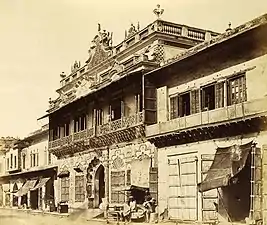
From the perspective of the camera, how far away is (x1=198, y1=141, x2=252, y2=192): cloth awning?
3.29m

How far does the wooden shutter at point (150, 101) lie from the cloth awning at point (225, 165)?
0.85 meters

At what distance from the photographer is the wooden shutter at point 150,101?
4.22 metres

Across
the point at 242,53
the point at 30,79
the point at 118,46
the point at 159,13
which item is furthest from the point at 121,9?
the point at 118,46

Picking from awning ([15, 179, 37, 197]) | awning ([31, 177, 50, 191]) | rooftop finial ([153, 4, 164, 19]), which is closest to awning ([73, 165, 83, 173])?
awning ([31, 177, 50, 191])

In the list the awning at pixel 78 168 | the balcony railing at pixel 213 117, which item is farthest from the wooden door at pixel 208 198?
the awning at pixel 78 168

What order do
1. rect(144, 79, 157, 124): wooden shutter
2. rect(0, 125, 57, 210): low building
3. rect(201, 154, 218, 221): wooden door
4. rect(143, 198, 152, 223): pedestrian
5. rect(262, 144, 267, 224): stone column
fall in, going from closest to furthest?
rect(262, 144, 267, 224): stone column
rect(201, 154, 218, 221): wooden door
rect(143, 198, 152, 223): pedestrian
rect(144, 79, 157, 124): wooden shutter
rect(0, 125, 57, 210): low building

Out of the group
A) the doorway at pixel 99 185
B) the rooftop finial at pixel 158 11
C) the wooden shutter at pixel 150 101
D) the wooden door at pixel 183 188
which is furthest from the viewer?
the doorway at pixel 99 185

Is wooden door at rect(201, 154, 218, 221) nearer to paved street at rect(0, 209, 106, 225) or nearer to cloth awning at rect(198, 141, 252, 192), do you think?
cloth awning at rect(198, 141, 252, 192)

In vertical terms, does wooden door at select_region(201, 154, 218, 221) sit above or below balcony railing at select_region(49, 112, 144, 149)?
below

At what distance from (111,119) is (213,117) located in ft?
3.23

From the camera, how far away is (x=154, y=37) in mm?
4770

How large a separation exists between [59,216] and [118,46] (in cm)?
155

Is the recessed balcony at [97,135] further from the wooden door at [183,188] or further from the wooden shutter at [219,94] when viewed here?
the wooden shutter at [219,94]

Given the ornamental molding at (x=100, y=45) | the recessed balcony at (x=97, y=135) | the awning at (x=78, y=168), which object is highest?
the ornamental molding at (x=100, y=45)
